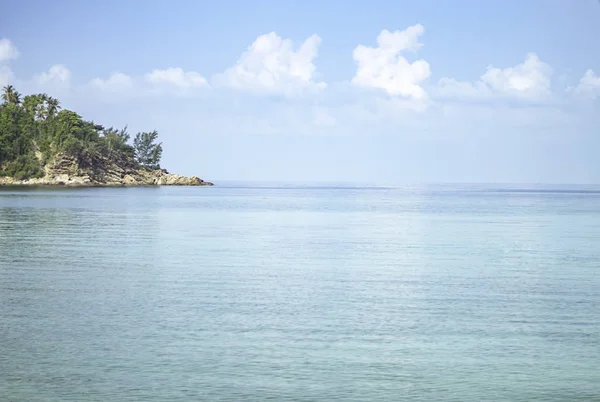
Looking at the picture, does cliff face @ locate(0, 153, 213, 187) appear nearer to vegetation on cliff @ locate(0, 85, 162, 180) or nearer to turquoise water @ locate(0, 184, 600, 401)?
vegetation on cliff @ locate(0, 85, 162, 180)

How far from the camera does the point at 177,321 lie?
17.6 meters

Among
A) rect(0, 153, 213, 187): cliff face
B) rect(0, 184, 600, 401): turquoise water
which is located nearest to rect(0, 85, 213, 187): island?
rect(0, 153, 213, 187): cliff face

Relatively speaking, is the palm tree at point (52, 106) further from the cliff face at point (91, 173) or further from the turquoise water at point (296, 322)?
the turquoise water at point (296, 322)

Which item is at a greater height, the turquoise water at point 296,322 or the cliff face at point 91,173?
the cliff face at point 91,173

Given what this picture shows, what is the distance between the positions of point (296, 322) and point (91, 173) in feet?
494

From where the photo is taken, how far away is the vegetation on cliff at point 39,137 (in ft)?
499

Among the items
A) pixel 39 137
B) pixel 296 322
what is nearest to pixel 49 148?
pixel 39 137

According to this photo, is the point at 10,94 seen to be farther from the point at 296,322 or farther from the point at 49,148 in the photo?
the point at 296,322

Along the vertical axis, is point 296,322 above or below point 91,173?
below

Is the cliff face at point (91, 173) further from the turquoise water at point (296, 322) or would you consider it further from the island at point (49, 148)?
the turquoise water at point (296, 322)

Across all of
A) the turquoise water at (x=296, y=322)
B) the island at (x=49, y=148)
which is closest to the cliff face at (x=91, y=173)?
the island at (x=49, y=148)

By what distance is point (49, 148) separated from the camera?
15375 cm

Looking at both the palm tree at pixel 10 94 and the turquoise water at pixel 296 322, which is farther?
the palm tree at pixel 10 94

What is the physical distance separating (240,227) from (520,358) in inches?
1363
